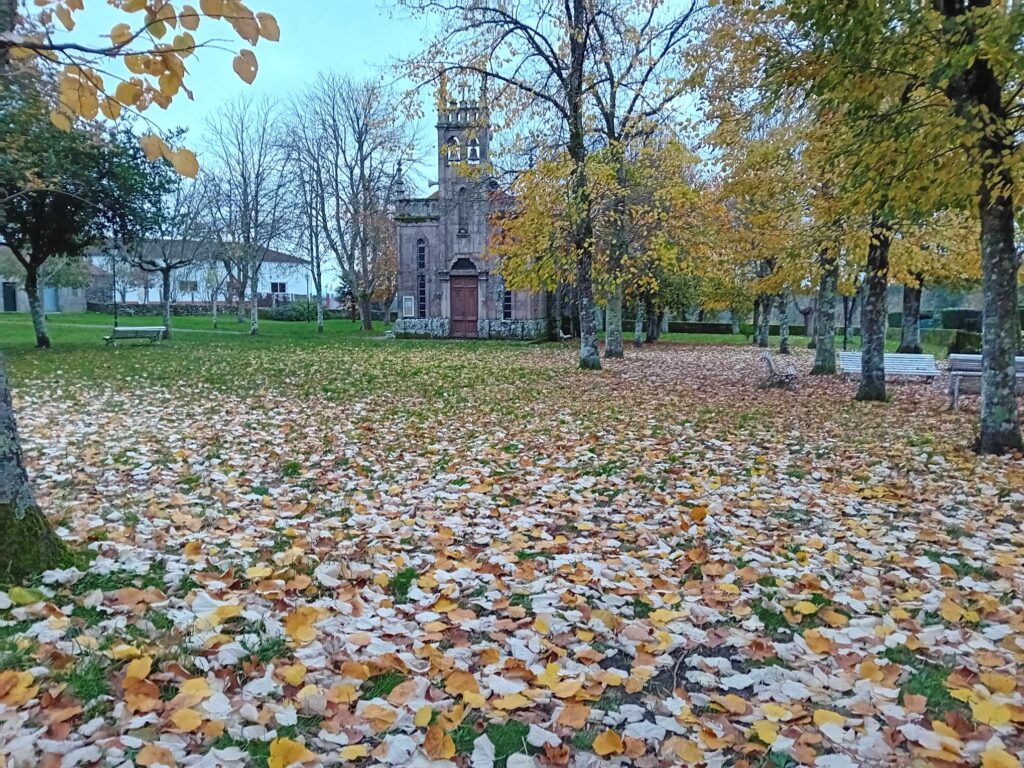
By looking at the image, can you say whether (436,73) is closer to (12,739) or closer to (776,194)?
(776,194)

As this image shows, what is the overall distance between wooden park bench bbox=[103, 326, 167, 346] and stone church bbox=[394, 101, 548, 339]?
44.5 feet

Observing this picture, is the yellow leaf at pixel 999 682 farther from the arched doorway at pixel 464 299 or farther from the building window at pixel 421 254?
the building window at pixel 421 254

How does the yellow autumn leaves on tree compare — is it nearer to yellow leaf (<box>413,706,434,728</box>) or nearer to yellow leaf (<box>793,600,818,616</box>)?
yellow leaf (<box>413,706,434,728</box>)

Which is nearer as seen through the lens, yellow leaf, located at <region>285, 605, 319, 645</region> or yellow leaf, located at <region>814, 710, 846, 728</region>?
yellow leaf, located at <region>814, 710, 846, 728</region>

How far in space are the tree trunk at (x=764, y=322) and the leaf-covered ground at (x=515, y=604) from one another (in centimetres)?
2641

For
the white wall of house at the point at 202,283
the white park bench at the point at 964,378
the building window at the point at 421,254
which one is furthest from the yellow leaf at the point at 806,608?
the white wall of house at the point at 202,283

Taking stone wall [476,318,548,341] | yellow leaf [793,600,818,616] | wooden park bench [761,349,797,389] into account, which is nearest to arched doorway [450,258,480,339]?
stone wall [476,318,548,341]

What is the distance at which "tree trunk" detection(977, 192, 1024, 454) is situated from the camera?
699 cm

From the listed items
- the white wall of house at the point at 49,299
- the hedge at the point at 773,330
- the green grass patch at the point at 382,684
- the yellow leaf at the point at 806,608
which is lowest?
the yellow leaf at the point at 806,608

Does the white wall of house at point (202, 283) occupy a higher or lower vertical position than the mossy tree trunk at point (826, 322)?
higher

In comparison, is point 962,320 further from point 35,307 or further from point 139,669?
point 35,307

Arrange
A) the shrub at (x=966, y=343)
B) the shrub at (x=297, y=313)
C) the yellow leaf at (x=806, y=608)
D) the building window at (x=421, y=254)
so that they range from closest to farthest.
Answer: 1. the yellow leaf at (x=806, y=608)
2. the shrub at (x=966, y=343)
3. the building window at (x=421, y=254)
4. the shrub at (x=297, y=313)

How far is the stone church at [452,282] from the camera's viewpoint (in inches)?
1411

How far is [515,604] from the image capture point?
355 centimetres
